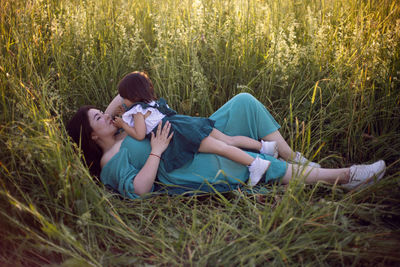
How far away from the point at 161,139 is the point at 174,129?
0.12 meters

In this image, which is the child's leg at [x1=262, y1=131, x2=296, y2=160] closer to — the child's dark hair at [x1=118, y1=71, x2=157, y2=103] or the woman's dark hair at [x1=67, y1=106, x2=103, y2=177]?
the child's dark hair at [x1=118, y1=71, x2=157, y2=103]

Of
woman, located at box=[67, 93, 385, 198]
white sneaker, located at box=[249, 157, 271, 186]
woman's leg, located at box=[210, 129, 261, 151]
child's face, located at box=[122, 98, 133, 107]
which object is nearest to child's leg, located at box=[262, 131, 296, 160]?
woman, located at box=[67, 93, 385, 198]

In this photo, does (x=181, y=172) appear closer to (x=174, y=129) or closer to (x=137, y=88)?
(x=174, y=129)

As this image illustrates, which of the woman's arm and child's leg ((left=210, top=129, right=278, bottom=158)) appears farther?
child's leg ((left=210, top=129, right=278, bottom=158))

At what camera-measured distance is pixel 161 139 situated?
7.63 feet

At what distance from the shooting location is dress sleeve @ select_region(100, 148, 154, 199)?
2230 mm

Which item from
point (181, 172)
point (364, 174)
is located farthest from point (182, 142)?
point (364, 174)

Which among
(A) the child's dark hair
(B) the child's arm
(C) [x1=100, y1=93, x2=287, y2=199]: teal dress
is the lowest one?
(C) [x1=100, y1=93, x2=287, y2=199]: teal dress

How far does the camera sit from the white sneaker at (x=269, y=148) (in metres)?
2.49

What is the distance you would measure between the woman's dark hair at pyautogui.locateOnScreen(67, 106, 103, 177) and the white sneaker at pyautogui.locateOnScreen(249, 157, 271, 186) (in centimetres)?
111

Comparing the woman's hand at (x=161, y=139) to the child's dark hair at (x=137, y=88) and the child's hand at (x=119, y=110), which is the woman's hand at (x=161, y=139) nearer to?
the child's dark hair at (x=137, y=88)

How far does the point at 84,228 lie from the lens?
1.78 m

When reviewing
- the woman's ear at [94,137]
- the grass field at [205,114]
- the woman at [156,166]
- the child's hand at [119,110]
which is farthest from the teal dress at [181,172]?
the child's hand at [119,110]

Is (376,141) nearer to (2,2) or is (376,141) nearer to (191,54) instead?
(191,54)
